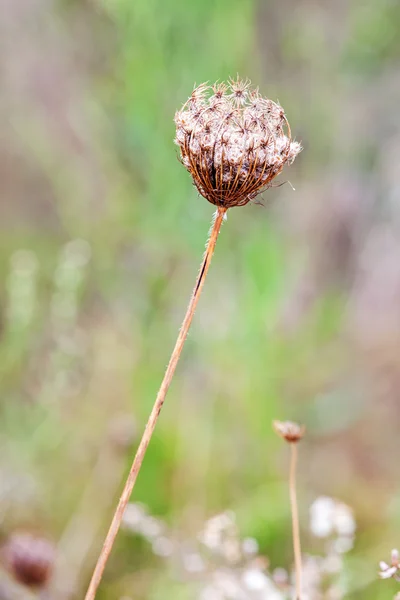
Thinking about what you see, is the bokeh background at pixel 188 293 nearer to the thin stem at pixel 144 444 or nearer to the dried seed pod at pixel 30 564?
the dried seed pod at pixel 30 564

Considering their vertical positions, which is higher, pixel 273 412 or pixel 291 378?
pixel 291 378

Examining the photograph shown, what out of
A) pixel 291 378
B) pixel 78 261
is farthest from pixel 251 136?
pixel 291 378

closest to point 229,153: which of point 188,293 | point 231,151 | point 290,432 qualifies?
point 231,151

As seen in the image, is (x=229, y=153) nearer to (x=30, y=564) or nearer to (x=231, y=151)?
(x=231, y=151)

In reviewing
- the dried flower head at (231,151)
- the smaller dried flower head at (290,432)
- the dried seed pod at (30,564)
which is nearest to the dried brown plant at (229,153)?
the dried flower head at (231,151)

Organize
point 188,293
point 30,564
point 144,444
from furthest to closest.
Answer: point 188,293
point 30,564
point 144,444

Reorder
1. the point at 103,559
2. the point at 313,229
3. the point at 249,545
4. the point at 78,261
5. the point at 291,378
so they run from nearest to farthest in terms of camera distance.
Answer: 1. the point at 103,559
2. the point at 249,545
3. the point at 78,261
4. the point at 291,378
5. the point at 313,229

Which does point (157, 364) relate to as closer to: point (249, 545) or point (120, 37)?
point (120, 37)
